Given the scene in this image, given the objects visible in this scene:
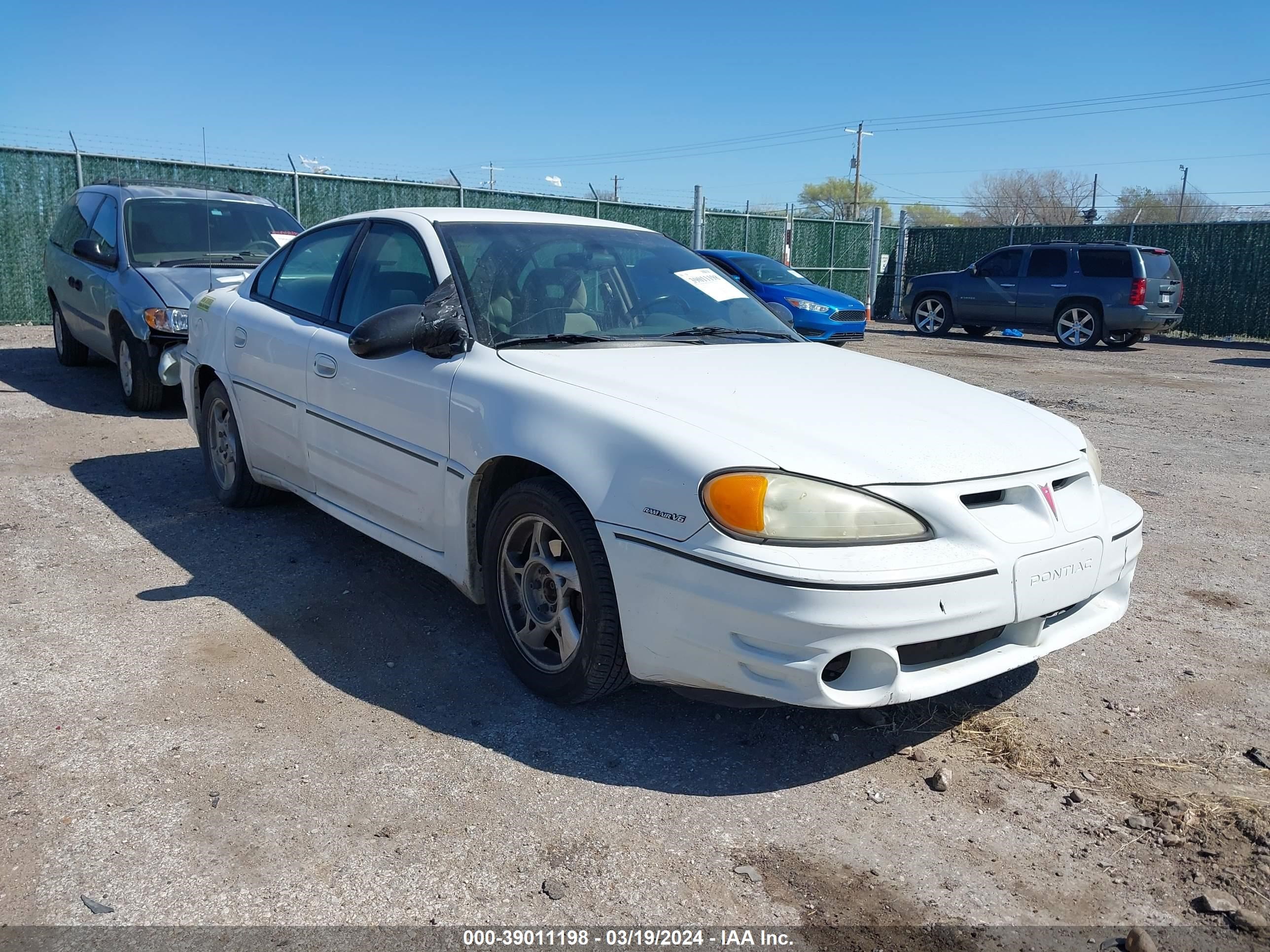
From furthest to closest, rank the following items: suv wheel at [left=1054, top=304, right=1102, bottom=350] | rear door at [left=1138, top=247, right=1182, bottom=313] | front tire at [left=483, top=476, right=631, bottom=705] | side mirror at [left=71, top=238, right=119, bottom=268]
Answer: suv wheel at [left=1054, top=304, right=1102, bottom=350]
rear door at [left=1138, top=247, right=1182, bottom=313]
side mirror at [left=71, top=238, right=119, bottom=268]
front tire at [left=483, top=476, right=631, bottom=705]

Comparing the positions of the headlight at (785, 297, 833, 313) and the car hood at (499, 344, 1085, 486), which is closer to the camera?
the car hood at (499, 344, 1085, 486)

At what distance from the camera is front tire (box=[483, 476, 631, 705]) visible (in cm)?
311

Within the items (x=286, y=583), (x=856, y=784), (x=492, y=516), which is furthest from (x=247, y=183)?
(x=856, y=784)


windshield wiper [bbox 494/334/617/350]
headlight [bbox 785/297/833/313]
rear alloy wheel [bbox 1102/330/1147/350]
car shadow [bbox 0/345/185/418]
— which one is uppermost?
windshield wiper [bbox 494/334/617/350]

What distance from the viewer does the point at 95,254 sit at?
329 inches

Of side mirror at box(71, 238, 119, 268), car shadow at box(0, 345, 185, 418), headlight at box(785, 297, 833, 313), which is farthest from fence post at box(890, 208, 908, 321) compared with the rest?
side mirror at box(71, 238, 119, 268)

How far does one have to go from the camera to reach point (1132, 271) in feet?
55.3

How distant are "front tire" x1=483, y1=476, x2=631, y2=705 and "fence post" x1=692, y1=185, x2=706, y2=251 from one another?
716 inches

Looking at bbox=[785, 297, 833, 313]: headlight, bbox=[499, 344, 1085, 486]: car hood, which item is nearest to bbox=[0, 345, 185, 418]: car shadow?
bbox=[499, 344, 1085, 486]: car hood

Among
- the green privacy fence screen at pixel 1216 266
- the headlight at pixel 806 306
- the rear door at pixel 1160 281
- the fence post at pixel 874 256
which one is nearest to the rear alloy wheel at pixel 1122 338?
the rear door at pixel 1160 281

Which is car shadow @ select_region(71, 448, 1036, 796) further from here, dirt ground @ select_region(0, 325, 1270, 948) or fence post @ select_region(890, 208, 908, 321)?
fence post @ select_region(890, 208, 908, 321)

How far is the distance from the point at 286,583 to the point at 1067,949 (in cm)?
338

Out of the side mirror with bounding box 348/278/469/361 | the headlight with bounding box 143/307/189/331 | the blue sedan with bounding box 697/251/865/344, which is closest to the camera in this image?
the side mirror with bounding box 348/278/469/361

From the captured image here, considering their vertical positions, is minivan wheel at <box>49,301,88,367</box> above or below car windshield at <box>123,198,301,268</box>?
below
